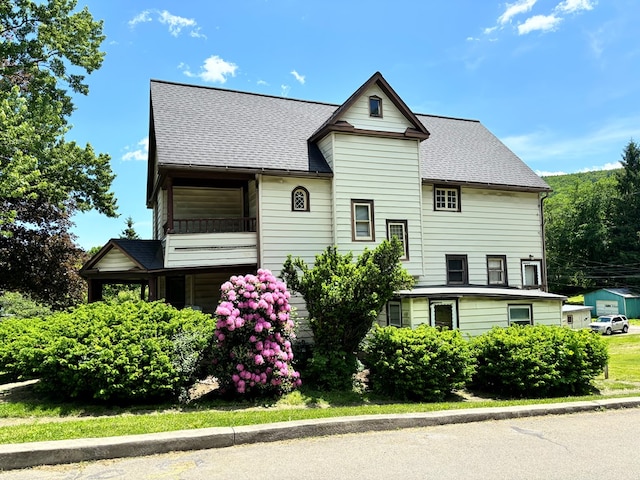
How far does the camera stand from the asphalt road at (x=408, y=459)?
199 inches

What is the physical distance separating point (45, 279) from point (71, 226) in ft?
9.13

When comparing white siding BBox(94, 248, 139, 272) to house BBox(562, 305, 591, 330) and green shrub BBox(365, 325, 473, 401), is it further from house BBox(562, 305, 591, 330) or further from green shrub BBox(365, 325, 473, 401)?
house BBox(562, 305, 591, 330)

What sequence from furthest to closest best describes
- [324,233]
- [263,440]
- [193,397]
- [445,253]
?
[445,253]
[324,233]
[193,397]
[263,440]

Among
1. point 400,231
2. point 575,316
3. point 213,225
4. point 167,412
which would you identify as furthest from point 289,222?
point 575,316

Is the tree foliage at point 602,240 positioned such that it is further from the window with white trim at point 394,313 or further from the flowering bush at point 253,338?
the flowering bush at point 253,338

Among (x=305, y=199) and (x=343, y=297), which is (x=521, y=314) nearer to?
(x=343, y=297)

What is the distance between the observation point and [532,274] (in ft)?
64.6

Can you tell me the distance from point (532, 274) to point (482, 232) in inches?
134

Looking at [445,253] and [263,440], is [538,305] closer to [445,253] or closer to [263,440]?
[445,253]

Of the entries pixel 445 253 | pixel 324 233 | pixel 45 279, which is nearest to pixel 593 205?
pixel 445 253

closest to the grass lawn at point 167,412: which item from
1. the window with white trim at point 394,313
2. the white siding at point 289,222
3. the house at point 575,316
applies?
the window with white trim at point 394,313

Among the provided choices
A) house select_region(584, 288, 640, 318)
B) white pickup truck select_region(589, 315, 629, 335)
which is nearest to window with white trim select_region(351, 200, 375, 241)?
white pickup truck select_region(589, 315, 629, 335)

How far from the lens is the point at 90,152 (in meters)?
21.6

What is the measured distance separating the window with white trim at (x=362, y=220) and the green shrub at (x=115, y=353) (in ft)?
23.5
